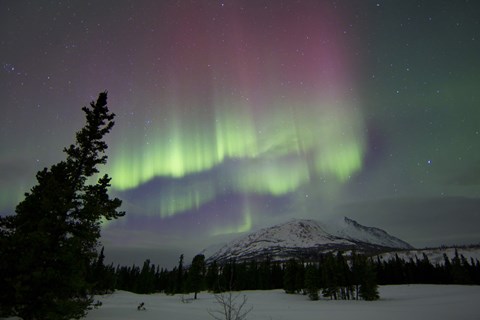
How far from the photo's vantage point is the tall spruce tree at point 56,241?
13234 mm

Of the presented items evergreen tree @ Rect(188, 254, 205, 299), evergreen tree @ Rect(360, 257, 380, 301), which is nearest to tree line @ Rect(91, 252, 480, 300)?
evergreen tree @ Rect(188, 254, 205, 299)

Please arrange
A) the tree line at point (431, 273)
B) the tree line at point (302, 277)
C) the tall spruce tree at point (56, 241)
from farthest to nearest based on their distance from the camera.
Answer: the tree line at point (431, 273) < the tree line at point (302, 277) < the tall spruce tree at point (56, 241)

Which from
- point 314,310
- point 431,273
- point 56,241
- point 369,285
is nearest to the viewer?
point 56,241

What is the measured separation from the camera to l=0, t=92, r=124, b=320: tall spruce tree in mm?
13234

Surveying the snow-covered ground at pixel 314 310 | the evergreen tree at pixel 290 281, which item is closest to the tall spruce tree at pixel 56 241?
the snow-covered ground at pixel 314 310

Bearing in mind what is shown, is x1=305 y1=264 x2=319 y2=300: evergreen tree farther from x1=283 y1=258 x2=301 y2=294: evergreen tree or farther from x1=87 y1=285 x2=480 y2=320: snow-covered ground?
x1=87 y1=285 x2=480 y2=320: snow-covered ground

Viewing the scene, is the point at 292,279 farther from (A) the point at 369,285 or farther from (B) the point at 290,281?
(A) the point at 369,285

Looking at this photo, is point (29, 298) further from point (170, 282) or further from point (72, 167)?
point (170, 282)

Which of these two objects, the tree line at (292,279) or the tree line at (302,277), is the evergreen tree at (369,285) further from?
the tree line at (302,277)

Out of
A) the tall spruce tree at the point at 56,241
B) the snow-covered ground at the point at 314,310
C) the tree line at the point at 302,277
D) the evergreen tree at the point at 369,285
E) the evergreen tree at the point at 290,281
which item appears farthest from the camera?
the evergreen tree at the point at 290,281

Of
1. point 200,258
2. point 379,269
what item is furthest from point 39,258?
point 379,269

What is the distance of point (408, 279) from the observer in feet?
321

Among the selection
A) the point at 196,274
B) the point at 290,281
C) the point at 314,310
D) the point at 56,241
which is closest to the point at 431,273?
the point at 290,281

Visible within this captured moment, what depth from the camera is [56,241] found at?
1440 cm
